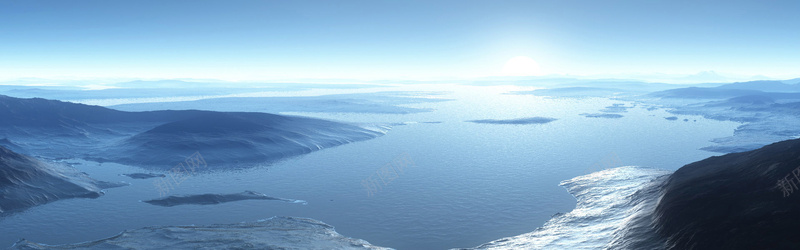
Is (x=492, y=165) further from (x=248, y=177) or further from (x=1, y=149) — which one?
(x=1, y=149)

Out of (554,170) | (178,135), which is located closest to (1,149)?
(178,135)

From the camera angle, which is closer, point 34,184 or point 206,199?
point 206,199

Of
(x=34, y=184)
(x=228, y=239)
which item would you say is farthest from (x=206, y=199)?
(x=34, y=184)

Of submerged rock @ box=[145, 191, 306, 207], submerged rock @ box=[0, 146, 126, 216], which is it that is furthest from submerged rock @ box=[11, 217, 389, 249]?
submerged rock @ box=[0, 146, 126, 216]

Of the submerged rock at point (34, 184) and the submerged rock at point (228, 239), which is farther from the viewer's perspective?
the submerged rock at point (34, 184)

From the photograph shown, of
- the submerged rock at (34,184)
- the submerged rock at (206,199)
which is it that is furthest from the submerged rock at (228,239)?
the submerged rock at (34,184)

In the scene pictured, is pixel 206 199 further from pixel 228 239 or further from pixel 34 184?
pixel 34 184

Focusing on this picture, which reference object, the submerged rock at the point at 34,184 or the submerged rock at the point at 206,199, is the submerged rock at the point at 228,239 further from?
the submerged rock at the point at 34,184

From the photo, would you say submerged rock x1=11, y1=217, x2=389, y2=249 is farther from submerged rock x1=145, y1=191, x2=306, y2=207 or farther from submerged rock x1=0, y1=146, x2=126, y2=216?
submerged rock x1=0, y1=146, x2=126, y2=216

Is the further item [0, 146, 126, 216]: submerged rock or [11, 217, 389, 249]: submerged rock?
[0, 146, 126, 216]: submerged rock

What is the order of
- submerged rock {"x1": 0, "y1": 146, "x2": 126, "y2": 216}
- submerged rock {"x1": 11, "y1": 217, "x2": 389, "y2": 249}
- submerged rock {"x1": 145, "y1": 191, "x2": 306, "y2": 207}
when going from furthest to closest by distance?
submerged rock {"x1": 145, "y1": 191, "x2": 306, "y2": 207} < submerged rock {"x1": 0, "y1": 146, "x2": 126, "y2": 216} < submerged rock {"x1": 11, "y1": 217, "x2": 389, "y2": 249}

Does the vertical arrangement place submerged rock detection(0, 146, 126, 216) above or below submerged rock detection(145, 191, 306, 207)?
above
